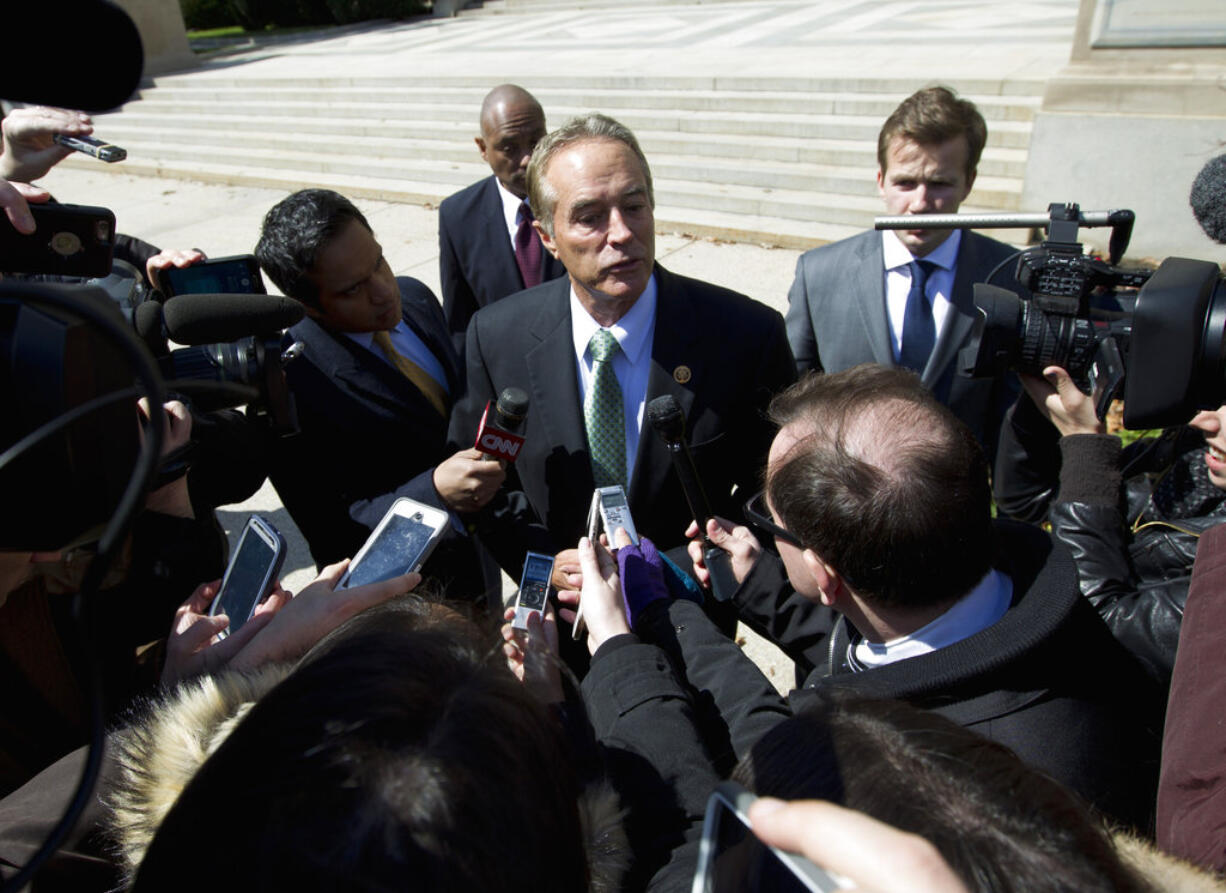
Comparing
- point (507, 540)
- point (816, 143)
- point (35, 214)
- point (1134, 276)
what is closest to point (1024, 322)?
point (1134, 276)

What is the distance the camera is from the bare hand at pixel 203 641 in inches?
56.1

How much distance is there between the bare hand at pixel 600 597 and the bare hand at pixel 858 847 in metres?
0.94

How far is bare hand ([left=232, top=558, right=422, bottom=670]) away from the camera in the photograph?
134 centimetres

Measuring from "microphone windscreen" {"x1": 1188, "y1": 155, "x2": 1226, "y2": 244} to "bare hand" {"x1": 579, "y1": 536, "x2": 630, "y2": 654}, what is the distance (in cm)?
183

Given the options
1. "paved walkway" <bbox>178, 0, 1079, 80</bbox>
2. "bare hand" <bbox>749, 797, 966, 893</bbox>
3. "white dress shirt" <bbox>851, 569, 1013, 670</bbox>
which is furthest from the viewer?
"paved walkway" <bbox>178, 0, 1079, 80</bbox>

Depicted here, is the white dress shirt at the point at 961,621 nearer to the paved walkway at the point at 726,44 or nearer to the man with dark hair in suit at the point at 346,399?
the man with dark hair in suit at the point at 346,399

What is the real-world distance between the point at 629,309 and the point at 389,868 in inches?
72.6

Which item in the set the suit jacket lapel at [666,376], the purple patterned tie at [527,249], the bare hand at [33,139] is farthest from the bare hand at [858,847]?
the purple patterned tie at [527,249]

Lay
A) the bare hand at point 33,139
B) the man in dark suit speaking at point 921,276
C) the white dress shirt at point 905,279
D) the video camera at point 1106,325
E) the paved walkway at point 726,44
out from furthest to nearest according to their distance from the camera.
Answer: the paved walkway at point 726,44 → the white dress shirt at point 905,279 → the man in dark suit speaking at point 921,276 → the bare hand at point 33,139 → the video camera at point 1106,325

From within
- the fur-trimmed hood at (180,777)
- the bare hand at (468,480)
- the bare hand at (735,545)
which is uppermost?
the fur-trimmed hood at (180,777)

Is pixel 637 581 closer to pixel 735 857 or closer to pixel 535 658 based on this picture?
pixel 535 658

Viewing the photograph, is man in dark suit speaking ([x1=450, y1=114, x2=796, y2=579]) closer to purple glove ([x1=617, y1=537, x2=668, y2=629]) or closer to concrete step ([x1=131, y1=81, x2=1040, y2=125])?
purple glove ([x1=617, y1=537, x2=668, y2=629])

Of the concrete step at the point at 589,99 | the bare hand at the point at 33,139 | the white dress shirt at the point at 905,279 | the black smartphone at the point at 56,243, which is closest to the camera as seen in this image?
the black smartphone at the point at 56,243

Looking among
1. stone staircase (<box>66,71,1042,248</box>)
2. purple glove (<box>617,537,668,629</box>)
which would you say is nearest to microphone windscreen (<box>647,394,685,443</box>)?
purple glove (<box>617,537,668,629</box>)
